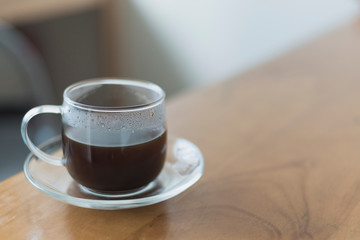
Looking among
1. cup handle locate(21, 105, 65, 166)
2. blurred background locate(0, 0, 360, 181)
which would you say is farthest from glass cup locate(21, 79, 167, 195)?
blurred background locate(0, 0, 360, 181)

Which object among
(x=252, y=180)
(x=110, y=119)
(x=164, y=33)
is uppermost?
(x=110, y=119)

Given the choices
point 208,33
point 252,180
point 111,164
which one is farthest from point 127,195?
point 208,33

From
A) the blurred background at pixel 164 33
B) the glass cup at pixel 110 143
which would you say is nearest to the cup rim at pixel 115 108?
the glass cup at pixel 110 143

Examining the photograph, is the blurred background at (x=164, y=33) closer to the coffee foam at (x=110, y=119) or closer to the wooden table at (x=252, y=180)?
the wooden table at (x=252, y=180)

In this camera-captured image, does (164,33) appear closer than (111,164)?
No

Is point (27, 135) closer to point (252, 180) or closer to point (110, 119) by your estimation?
point (110, 119)

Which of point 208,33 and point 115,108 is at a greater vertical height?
point 115,108

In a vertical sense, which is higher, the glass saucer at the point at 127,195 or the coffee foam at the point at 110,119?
the coffee foam at the point at 110,119

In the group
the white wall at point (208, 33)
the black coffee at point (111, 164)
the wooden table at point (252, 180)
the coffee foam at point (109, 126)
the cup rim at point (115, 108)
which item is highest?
the cup rim at point (115, 108)
